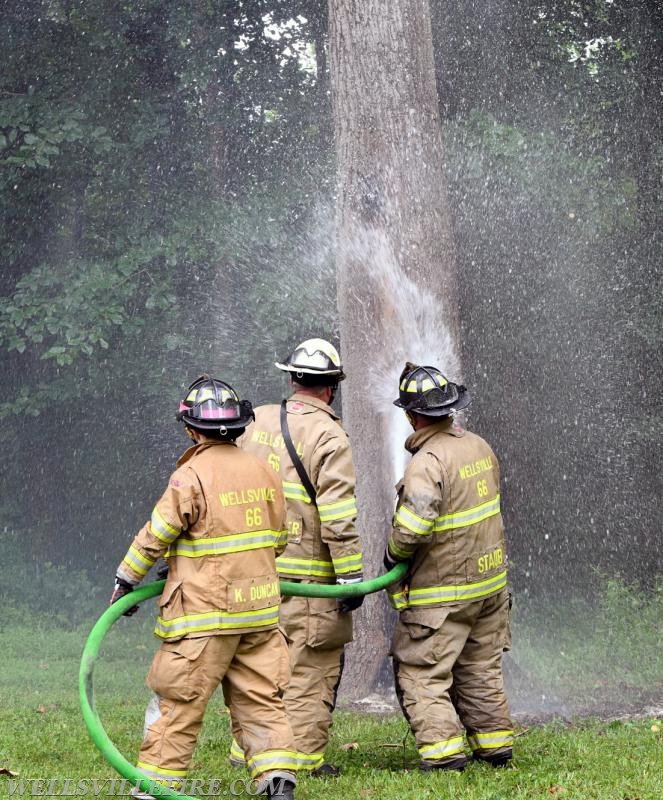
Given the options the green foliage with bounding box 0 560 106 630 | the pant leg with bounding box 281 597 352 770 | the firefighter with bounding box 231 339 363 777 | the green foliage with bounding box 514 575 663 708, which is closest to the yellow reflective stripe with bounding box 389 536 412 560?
the firefighter with bounding box 231 339 363 777

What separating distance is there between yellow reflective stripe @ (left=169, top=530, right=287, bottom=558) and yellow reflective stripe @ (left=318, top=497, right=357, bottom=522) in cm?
49

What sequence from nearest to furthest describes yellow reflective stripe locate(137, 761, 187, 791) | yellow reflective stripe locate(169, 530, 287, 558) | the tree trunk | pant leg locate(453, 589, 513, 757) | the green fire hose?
the green fire hose, yellow reflective stripe locate(137, 761, 187, 791), yellow reflective stripe locate(169, 530, 287, 558), pant leg locate(453, 589, 513, 757), the tree trunk

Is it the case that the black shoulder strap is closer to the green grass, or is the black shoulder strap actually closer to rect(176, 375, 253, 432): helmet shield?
rect(176, 375, 253, 432): helmet shield

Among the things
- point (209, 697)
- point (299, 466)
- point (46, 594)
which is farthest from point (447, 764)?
point (46, 594)

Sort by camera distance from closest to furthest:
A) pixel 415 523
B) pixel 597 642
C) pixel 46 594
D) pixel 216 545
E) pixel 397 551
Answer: pixel 216 545 → pixel 415 523 → pixel 397 551 → pixel 597 642 → pixel 46 594

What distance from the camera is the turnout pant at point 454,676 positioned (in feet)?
16.3

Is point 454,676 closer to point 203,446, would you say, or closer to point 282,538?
point 282,538

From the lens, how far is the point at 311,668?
501 centimetres

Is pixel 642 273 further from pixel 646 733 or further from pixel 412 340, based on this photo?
pixel 646 733

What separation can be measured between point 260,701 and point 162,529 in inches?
31.9

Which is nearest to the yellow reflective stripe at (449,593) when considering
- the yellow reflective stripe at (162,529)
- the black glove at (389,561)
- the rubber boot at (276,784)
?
the black glove at (389,561)

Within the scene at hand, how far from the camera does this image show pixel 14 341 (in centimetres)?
1091

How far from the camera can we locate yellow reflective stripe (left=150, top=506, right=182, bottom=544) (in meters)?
4.25

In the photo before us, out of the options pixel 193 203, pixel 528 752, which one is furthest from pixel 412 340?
pixel 193 203
